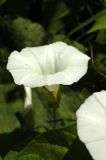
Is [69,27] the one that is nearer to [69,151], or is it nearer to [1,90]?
[1,90]

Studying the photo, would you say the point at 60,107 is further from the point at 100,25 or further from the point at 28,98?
the point at 100,25

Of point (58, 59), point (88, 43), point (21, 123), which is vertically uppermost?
point (58, 59)

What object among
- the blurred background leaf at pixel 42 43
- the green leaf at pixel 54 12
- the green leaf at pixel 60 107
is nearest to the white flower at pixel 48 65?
the blurred background leaf at pixel 42 43

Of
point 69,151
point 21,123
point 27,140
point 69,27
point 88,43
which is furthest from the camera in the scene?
point 69,27

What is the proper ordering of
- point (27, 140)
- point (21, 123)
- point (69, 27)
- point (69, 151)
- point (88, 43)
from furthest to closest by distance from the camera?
1. point (69, 27)
2. point (88, 43)
3. point (21, 123)
4. point (27, 140)
5. point (69, 151)

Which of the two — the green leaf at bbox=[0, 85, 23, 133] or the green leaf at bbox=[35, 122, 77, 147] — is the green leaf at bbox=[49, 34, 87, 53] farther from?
the green leaf at bbox=[35, 122, 77, 147]

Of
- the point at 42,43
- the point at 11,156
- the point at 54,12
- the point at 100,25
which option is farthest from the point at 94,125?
the point at 54,12

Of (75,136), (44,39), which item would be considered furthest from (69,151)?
(44,39)

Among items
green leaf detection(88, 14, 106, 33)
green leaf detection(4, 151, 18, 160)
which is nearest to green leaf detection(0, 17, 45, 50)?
green leaf detection(88, 14, 106, 33)
